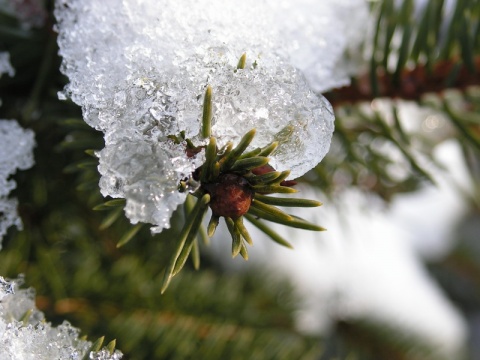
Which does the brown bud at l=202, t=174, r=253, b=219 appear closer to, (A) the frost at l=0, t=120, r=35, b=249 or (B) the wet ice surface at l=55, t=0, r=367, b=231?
(B) the wet ice surface at l=55, t=0, r=367, b=231

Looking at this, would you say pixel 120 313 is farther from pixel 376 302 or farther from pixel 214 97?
pixel 376 302

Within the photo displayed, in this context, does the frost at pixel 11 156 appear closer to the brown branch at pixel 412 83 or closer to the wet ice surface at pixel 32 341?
the wet ice surface at pixel 32 341

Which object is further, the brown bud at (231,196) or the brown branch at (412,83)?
the brown branch at (412,83)

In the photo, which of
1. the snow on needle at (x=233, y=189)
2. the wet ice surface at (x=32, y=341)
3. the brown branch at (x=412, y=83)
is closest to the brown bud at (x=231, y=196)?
the snow on needle at (x=233, y=189)

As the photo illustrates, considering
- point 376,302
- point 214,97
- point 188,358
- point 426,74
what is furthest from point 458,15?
point 376,302

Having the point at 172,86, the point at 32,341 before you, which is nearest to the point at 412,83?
the point at 172,86

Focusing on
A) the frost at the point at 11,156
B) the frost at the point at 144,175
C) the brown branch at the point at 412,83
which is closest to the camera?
the frost at the point at 144,175

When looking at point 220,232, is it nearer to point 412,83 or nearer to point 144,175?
point 412,83
